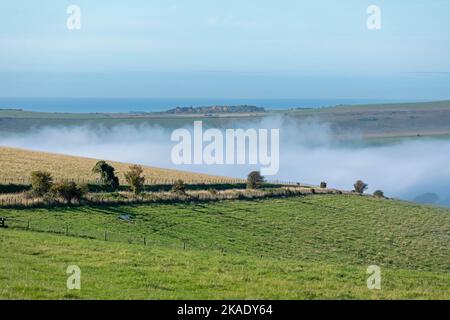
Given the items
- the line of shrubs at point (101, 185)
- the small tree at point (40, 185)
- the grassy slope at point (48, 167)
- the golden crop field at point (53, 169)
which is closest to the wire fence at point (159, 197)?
the line of shrubs at point (101, 185)

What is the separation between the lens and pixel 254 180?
279 feet

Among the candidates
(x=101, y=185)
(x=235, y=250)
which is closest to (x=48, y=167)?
(x=101, y=185)

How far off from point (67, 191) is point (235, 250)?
17.9m

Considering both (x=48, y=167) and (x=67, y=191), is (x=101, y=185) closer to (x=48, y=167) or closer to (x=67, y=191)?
(x=67, y=191)

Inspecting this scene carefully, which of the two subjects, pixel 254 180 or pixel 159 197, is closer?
pixel 159 197

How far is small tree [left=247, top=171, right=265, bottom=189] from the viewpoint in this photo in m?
84.1

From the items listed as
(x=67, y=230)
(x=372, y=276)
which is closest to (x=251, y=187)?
(x=67, y=230)

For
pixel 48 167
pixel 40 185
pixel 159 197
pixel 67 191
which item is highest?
pixel 40 185

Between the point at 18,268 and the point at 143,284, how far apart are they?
5.36 meters

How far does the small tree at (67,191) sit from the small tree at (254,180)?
93.8 feet

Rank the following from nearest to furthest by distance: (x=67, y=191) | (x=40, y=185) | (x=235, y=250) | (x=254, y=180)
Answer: (x=235, y=250) < (x=67, y=191) < (x=40, y=185) < (x=254, y=180)

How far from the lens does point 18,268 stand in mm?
28812

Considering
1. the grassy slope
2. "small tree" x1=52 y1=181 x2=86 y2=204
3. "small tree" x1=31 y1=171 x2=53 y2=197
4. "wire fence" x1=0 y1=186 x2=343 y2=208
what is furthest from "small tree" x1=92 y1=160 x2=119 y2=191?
"small tree" x1=31 y1=171 x2=53 y2=197

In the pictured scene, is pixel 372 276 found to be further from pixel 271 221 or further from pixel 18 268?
pixel 271 221
